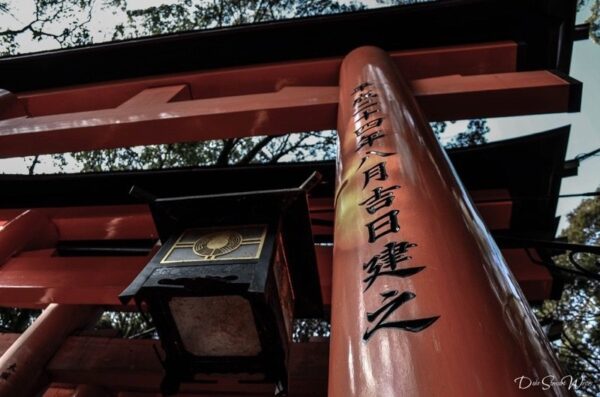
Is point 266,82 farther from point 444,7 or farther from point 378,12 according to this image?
point 444,7

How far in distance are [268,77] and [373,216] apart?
10.3ft

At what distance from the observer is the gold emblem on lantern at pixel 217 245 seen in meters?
2.08

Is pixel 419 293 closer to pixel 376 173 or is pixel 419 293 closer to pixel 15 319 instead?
pixel 376 173

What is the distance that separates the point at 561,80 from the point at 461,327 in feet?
9.55

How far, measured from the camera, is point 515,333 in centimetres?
97

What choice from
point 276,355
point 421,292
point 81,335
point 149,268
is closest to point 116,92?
point 81,335

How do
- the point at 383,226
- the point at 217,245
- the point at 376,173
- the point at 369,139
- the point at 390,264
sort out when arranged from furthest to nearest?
the point at 217,245 < the point at 369,139 < the point at 376,173 < the point at 383,226 < the point at 390,264

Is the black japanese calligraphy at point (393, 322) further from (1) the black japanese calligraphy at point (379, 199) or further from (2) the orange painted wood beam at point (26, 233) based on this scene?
(2) the orange painted wood beam at point (26, 233)

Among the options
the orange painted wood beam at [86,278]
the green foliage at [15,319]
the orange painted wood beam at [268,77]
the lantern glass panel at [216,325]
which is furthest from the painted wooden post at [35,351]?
the green foliage at [15,319]

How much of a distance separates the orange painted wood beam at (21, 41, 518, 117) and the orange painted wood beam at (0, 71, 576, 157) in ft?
2.62

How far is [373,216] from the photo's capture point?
1528 mm

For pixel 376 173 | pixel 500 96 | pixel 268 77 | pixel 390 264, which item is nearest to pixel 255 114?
pixel 268 77

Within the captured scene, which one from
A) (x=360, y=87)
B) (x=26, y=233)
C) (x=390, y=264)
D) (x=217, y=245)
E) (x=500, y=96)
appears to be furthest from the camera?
(x=26, y=233)

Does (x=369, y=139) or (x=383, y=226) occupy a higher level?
(x=369, y=139)
